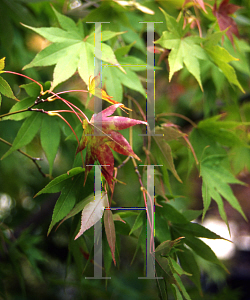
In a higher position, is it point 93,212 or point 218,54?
point 218,54

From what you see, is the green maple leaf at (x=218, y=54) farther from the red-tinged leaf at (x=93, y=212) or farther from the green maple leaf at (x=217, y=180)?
the red-tinged leaf at (x=93, y=212)

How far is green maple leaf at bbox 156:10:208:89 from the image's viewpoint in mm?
486

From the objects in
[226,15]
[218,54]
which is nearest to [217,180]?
[218,54]

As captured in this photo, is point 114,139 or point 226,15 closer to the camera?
point 114,139

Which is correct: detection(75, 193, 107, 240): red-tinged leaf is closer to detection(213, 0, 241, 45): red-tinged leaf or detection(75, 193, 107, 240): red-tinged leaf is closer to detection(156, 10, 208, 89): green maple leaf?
detection(156, 10, 208, 89): green maple leaf

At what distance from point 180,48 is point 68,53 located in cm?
22

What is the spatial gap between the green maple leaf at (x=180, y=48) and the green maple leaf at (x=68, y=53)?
103 mm

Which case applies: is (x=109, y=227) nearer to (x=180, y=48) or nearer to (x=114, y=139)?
(x=114, y=139)

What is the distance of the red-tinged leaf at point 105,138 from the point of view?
0.36 metres

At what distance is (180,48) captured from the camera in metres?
0.51

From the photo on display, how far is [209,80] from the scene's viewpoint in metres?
0.89

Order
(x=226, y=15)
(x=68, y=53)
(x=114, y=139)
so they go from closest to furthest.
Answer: (x=114, y=139) → (x=68, y=53) → (x=226, y=15)

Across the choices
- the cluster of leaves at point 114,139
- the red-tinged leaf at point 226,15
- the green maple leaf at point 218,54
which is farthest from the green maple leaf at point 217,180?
the red-tinged leaf at point 226,15

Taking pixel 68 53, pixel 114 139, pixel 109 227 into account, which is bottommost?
pixel 109 227
